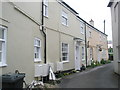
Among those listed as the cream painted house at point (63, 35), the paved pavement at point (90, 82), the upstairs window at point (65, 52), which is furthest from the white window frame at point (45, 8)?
the paved pavement at point (90, 82)

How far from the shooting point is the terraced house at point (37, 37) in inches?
301

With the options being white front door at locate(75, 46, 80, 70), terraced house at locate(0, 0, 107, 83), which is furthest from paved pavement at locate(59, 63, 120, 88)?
white front door at locate(75, 46, 80, 70)

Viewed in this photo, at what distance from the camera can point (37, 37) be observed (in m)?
11.0

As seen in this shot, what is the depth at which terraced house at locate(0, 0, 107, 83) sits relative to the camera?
25.1ft

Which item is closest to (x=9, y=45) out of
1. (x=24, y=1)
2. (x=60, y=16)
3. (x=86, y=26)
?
(x=24, y=1)

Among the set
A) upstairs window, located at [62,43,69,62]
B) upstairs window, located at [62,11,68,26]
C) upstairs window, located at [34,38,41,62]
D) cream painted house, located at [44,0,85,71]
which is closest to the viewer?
upstairs window, located at [34,38,41,62]

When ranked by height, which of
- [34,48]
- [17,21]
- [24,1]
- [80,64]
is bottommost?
[80,64]

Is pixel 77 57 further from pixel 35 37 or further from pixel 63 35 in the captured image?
pixel 35 37

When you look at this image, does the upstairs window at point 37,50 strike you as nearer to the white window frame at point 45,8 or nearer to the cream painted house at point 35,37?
the cream painted house at point 35,37

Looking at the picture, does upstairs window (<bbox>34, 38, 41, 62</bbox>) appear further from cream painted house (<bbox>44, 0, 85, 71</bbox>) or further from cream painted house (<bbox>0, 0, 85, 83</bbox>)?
cream painted house (<bbox>44, 0, 85, 71</bbox>)

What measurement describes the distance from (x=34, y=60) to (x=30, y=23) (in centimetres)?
211

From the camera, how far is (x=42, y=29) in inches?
460

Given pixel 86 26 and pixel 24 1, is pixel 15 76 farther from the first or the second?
pixel 86 26

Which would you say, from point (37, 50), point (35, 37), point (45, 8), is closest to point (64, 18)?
point (45, 8)
